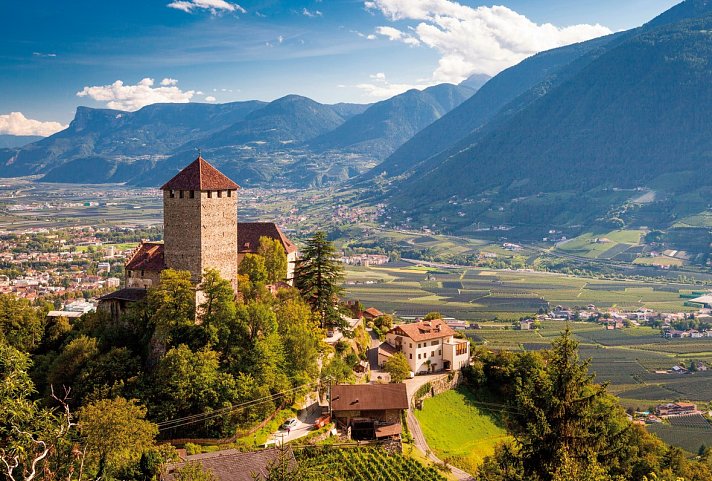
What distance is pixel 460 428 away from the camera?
5156cm

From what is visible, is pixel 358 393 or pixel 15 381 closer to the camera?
pixel 15 381

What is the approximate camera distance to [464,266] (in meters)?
192

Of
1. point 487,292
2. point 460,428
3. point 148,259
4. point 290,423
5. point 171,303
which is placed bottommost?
point 487,292

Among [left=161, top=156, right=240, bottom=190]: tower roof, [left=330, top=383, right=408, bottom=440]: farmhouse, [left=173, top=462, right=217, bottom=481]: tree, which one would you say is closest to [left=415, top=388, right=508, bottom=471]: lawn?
[left=330, top=383, right=408, bottom=440]: farmhouse

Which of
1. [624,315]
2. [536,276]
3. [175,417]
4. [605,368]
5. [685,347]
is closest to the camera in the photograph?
[175,417]

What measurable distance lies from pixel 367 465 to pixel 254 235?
92.9 ft

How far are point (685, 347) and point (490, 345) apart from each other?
38308 millimetres

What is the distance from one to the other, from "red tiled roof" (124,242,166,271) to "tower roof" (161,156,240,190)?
5.06m

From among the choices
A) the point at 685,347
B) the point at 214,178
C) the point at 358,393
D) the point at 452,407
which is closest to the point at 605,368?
the point at 685,347

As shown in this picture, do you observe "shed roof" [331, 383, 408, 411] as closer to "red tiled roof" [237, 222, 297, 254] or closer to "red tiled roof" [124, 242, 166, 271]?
"red tiled roof" [124, 242, 166, 271]

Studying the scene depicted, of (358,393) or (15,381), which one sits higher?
(15,381)

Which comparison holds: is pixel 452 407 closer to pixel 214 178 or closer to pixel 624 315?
pixel 214 178

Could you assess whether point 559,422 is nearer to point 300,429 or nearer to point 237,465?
point 237,465

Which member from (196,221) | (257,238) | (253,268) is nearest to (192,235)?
(196,221)
